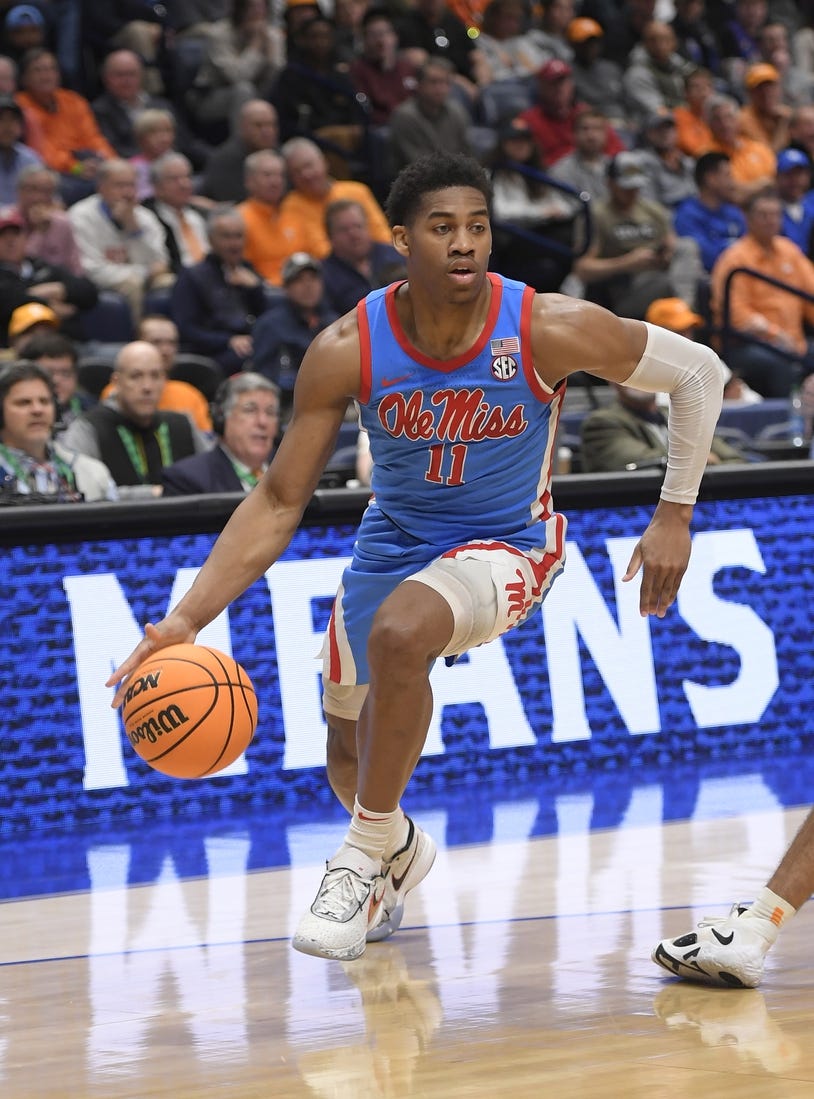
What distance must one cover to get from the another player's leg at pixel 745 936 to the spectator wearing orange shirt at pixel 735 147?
11.5 m

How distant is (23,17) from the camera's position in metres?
12.3

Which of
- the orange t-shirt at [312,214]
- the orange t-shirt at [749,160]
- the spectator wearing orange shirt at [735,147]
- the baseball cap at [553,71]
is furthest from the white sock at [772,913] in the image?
the orange t-shirt at [749,160]

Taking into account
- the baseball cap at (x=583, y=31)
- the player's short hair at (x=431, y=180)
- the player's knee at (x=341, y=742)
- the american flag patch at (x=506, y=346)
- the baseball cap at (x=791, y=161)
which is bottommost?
the player's knee at (x=341, y=742)

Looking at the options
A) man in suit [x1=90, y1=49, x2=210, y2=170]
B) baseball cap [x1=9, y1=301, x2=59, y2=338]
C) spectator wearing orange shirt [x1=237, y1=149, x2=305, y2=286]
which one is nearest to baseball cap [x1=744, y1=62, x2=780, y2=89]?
man in suit [x1=90, y1=49, x2=210, y2=170]

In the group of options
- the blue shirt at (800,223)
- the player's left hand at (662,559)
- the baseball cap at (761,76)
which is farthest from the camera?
the baseball cap at (761,76)

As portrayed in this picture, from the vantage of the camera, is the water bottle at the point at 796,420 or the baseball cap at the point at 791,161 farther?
the baseball cap at the point at 791,161

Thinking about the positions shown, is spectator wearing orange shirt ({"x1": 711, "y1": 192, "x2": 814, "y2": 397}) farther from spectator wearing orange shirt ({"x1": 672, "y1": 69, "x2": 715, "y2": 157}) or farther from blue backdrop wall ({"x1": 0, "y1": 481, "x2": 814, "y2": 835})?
blue backdrop wall ({"x1": 0, "y1": 481, "x2": 814, "y2": 835})

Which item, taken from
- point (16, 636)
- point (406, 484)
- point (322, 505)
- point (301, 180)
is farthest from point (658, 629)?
point (301, 180)

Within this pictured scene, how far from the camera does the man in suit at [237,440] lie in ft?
26.1

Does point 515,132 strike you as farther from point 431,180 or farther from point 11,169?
point 431,180

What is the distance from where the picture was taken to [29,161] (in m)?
11.2

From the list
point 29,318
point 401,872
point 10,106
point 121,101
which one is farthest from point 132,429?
point 121,101

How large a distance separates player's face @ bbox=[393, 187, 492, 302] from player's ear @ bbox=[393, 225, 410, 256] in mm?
86

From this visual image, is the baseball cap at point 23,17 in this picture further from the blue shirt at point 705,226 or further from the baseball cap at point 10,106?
the blue shirt at point 705,226
